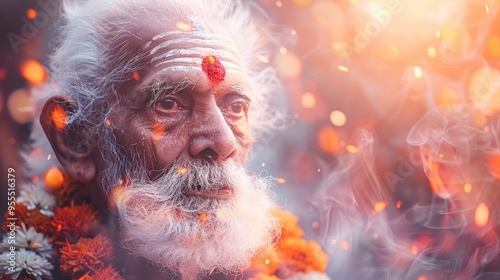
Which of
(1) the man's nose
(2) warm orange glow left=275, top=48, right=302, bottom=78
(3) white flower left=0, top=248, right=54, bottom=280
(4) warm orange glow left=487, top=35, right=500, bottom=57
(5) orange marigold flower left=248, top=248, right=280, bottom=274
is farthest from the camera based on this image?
(4) warm orange glow left=487, top=35, right=500, bottom=57

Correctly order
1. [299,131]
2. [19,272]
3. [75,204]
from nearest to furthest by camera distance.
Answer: [19,272], [75,204], [299,131]

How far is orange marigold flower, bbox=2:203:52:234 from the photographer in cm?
223

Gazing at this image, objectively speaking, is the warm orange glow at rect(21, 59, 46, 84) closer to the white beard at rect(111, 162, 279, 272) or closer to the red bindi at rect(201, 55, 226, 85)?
the white beard at rect(111, 162, 279, 272)

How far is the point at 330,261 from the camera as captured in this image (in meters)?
2.73

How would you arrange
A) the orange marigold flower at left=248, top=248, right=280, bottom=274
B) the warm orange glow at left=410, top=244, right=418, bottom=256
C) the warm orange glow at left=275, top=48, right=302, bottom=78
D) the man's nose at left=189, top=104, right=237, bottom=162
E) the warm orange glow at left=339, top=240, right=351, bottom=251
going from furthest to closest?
the warm orange glow at left=410, top=244, right=418, bottom=256
the warm orange glow at left=339, top=240, right=351, bottom=251
the warm orange glow at left=275, top=48, right=302, bottom=78
the orange marigold flower at left=248, top=248, right=280, bottom=274
the man's nose at left=189, top=104, right=237, bottom=162

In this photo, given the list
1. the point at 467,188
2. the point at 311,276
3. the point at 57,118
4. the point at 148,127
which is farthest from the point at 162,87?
the point at 467,188

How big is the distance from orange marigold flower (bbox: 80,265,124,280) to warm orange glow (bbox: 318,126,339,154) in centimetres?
118

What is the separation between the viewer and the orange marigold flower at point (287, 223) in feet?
8.55

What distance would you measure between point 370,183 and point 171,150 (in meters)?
1.14

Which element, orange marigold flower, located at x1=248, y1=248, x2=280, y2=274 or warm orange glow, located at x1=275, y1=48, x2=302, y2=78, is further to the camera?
warm orange glow, located at x1=275, y1=48, x2=302, y2=78

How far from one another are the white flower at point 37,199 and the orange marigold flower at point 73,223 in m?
0.04

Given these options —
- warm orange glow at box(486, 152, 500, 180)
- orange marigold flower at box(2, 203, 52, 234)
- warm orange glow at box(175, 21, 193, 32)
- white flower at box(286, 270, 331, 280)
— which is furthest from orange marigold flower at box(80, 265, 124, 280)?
warm orange glow at box(486, 152, 500, 180)

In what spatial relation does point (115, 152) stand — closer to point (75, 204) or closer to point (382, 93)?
point (75, 204)

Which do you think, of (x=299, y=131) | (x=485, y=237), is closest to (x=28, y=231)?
(x=299, y=131)
